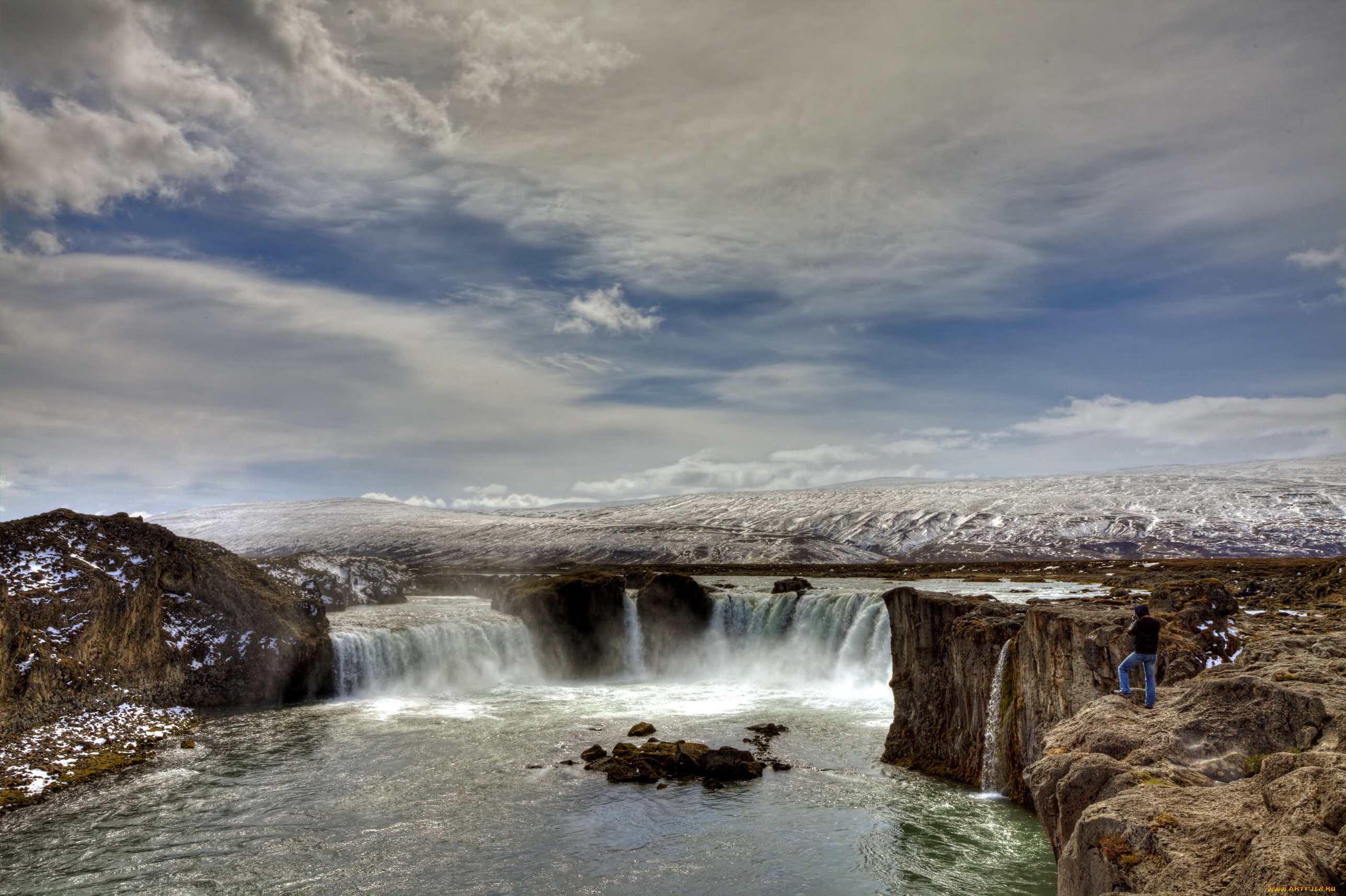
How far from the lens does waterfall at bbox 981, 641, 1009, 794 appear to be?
2495 centimetres

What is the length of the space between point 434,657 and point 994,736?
3371 centimetres

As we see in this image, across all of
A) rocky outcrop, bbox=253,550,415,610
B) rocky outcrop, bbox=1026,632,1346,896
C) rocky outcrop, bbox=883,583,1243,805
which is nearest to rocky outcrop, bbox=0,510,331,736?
rocky outcrop, bbox=253,550,415,610

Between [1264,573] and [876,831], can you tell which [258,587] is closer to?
[876,831]

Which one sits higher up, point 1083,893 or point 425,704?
point 1083,893

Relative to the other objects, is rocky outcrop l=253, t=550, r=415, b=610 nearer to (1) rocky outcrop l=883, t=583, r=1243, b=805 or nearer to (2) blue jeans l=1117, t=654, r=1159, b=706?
(1) rocky outcrop l=883, t=583, r=1243, b=805

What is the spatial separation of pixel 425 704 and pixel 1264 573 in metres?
61.5

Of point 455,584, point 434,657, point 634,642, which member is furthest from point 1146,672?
point 455,584

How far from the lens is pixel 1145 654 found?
15758mm

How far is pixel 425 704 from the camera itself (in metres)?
41.4

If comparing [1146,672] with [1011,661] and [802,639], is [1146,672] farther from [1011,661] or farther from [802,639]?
[802,639]

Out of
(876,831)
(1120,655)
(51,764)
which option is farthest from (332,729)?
(1120,655)

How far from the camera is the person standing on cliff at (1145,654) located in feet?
50.7

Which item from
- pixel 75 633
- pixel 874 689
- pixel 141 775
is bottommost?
pixel 874 689

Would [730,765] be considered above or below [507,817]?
below
